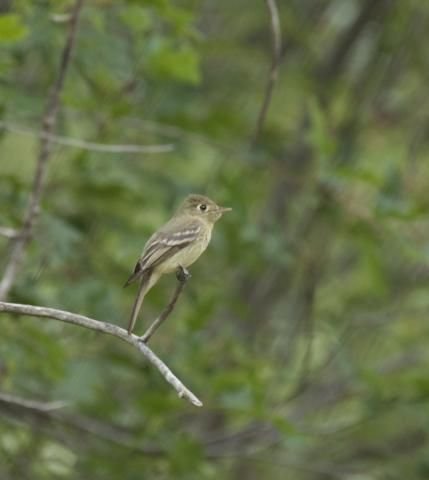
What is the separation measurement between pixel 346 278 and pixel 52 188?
11.8 ft

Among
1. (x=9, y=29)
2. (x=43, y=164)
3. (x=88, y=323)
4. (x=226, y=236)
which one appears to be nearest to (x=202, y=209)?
(x=43, y=164)

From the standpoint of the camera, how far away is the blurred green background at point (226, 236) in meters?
5.91

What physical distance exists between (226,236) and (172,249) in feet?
9.56

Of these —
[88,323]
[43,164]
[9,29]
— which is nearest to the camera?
[88,323]

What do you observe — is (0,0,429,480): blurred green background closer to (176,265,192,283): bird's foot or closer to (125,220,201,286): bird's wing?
(125,220,201,286): bird's wing

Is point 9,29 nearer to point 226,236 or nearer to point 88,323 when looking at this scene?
point 88,323

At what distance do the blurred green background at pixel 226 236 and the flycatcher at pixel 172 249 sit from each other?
0.96 meters

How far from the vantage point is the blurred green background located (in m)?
5.91

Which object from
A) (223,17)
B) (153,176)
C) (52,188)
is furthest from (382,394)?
(223,17)

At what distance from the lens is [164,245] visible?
13.1 ft

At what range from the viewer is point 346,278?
30.4 feet

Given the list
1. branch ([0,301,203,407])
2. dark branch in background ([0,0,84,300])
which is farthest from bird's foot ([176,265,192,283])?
dark branch in background ([0,0,84,300])

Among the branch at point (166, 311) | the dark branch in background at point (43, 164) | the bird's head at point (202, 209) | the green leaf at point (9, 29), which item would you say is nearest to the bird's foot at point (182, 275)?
the branch at point (166, 311)

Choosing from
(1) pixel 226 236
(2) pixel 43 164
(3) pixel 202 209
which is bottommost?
(3) pixel 202 209
